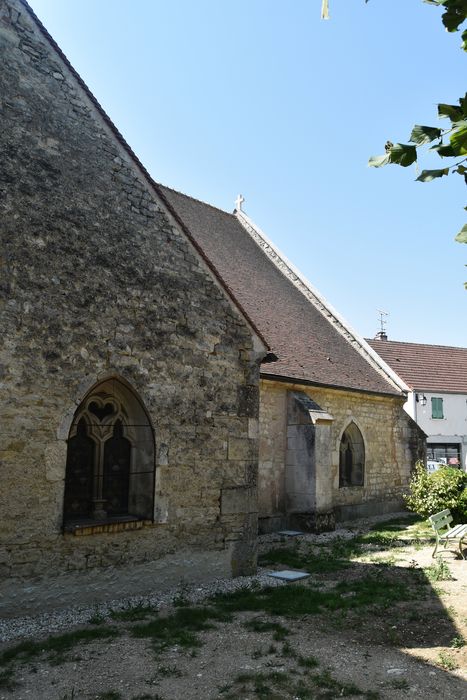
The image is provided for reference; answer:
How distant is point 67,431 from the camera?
6496 mm

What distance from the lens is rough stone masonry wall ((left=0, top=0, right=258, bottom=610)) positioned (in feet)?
20.3

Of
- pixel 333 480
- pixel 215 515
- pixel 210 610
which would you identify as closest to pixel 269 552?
pixel 215 515

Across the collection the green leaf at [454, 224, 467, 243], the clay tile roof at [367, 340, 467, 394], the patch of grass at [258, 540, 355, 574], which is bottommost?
the patch of grass at [258, 540, 355, 574]

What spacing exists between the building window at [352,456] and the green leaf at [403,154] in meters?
13.0

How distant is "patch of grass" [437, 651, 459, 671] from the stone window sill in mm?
3665

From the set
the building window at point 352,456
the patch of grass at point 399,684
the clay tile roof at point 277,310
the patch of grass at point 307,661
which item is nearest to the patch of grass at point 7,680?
the patch of grass at point 307,661

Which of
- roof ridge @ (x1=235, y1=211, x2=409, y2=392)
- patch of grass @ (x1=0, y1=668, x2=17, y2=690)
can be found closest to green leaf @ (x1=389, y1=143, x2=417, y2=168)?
patch of grass @ (x1=0, y1=668, x2=17, y2=690)

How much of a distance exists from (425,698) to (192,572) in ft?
12.8

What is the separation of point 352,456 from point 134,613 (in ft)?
33.9

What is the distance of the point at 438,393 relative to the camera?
2786cm

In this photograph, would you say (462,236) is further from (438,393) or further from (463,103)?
(438,393)

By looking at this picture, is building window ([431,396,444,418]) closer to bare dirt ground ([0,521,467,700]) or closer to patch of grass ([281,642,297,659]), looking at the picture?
bare dirt ground ([0,521,467,700])

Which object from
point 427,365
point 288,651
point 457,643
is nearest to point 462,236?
point 288,651

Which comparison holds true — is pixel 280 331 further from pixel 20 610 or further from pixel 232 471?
pixel 20 610
